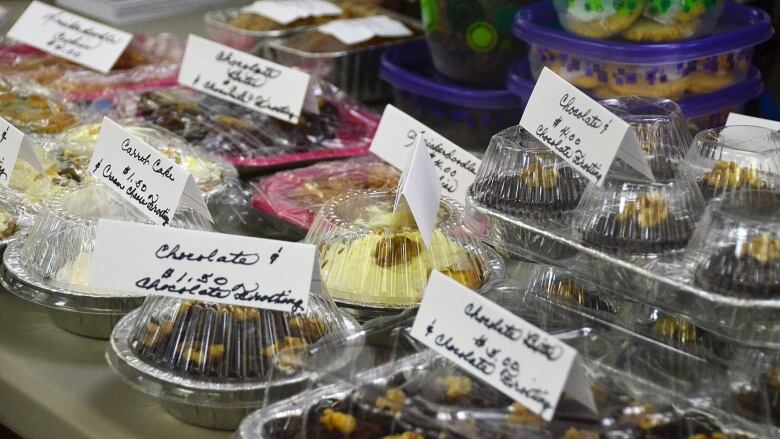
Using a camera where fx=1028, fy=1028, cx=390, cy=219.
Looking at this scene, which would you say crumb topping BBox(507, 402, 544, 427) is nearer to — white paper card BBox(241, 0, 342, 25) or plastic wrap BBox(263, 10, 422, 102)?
plastic wrap BBox(263, 10, 422, 102)

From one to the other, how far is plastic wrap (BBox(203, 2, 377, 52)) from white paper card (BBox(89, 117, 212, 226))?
1.01 meters

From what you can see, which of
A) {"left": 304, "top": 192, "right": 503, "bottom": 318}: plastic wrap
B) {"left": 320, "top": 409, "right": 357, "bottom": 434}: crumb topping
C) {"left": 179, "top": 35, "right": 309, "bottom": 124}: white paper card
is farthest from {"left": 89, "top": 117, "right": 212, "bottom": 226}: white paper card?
{"left": 179, "top": 35, "right": 309, "bottom": 124}: white paper card

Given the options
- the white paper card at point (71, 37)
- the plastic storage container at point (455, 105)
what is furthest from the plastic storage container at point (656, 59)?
the white paper card at point (71, 37)

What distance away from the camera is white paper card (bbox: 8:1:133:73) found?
2330mm

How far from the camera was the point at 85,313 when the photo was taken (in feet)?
4.47

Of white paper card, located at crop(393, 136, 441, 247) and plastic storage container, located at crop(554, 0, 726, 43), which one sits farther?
plastic storage container, located at crop(554, 0, 726, 43)

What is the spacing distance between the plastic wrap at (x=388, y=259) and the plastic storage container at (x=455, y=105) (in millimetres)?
595

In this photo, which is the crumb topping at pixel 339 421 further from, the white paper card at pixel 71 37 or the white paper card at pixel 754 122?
the white paper card at pixel 71 37

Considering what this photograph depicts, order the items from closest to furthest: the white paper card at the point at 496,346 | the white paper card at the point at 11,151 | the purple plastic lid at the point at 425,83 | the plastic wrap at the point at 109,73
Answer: the white paper card at the point at 496,346, the white paper card at the point at 11,151, the purple plastic lid at the point at 425,83, the plastic wrap at the point at 109,73

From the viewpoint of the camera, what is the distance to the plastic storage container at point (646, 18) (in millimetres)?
1726

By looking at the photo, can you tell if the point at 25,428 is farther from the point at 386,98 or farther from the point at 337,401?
the point at 386,98

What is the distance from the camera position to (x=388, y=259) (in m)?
1.39

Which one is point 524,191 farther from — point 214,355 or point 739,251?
point 214,355

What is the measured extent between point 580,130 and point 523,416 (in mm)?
397
